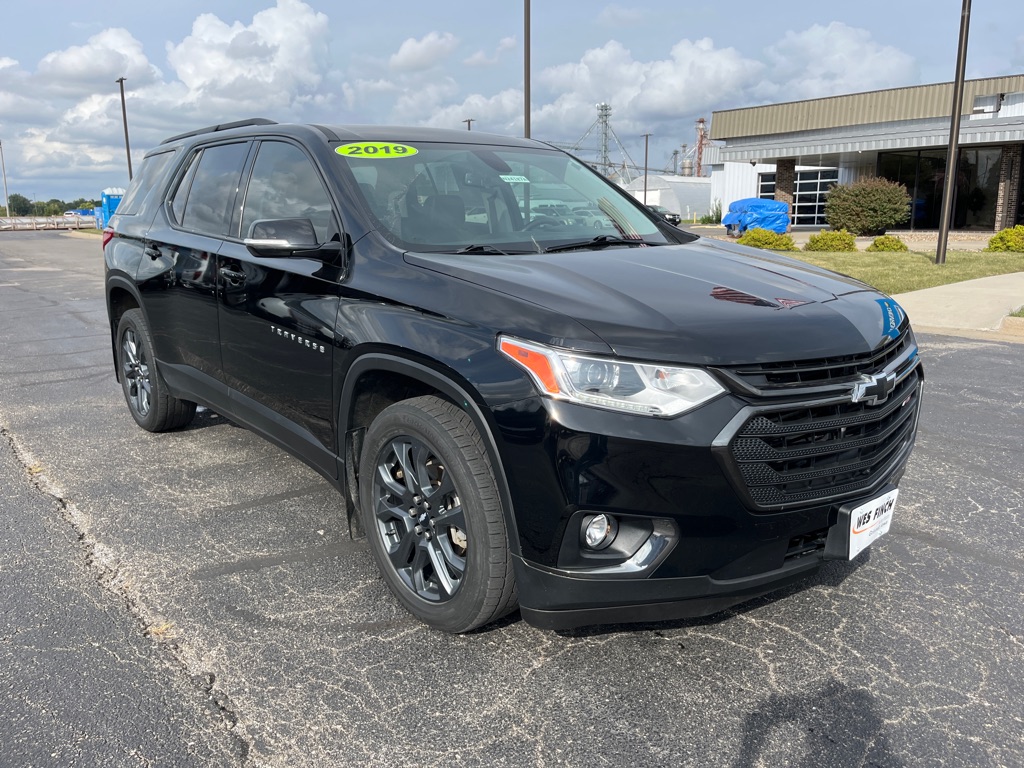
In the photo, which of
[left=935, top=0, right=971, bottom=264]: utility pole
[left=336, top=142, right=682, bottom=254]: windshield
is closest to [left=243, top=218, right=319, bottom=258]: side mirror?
[left=336, top=142, right=682, bottom=254]: windshield

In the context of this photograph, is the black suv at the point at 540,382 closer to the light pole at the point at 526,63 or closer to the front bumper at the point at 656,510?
the front bumper at the point at 656,510

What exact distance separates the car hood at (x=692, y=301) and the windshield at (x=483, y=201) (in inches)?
9.2

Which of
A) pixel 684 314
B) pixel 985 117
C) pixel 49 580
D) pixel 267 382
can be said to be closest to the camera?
pixel 684 314

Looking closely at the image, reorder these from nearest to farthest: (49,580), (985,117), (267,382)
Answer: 1. (49,580)
2. (267,382)
3. (985,117)

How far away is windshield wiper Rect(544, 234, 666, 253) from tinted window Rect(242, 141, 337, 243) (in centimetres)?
94

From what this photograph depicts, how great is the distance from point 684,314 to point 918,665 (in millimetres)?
1438

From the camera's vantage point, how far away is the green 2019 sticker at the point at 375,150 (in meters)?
3.68

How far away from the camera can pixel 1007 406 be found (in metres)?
6.25

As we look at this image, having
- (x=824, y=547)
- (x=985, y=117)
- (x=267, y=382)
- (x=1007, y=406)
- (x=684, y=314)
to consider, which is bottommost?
(x=1007, y=406)

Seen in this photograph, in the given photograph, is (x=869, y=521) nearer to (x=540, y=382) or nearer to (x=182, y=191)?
(x=540, y=382)

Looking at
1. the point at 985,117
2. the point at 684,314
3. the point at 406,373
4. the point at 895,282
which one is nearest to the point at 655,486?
the point at 684,314

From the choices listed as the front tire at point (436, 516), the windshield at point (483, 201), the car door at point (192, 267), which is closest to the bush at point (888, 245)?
the windshield at point (483, 201)

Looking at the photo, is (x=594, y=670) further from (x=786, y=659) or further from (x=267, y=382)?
(x=267, y=382)

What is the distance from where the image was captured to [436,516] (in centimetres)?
292
